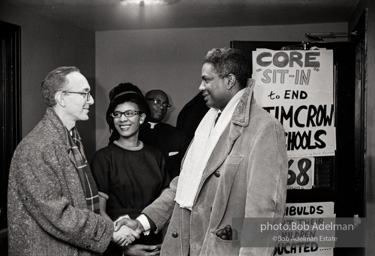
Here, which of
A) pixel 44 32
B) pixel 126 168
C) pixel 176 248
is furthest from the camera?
pixel 44 32

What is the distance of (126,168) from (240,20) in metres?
2.54

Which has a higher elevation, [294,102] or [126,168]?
[294,102]

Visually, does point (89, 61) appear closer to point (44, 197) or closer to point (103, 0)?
point (103, 0)

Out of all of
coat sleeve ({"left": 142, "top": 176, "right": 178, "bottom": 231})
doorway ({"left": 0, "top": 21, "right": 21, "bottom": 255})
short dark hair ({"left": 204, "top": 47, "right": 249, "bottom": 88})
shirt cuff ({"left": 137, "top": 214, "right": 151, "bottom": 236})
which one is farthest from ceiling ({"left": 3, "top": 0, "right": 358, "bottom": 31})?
shirt cuff ({"left": 137, "top": 214, "right": 151, "bottom": 236})

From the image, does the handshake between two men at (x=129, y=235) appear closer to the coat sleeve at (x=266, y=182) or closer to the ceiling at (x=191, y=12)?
the coat sleeve at (x=266, y=182)

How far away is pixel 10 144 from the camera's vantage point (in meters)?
3.64

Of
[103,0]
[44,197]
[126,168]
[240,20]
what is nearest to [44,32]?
[103,0]

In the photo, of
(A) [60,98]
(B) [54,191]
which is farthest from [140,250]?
(A) [60,98]

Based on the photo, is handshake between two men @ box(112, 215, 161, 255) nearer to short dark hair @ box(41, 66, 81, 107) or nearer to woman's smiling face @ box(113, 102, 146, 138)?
woman's smiling face @ box(113, 102, 146, 138)

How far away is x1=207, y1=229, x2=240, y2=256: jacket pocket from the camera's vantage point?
6.89 ft

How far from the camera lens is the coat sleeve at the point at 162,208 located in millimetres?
2502

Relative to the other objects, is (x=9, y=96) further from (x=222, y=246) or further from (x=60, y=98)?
(x=222, y=246)

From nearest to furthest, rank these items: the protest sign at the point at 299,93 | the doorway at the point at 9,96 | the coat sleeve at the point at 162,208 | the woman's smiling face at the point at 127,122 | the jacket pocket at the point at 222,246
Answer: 1. the jacket pocket at the point at 222,246
2. the coat sleeve at the point at 162,208
3. the woman's smiling face at the point at 127,122
4. the protest sign at the point at 299,93
5. the doorway at the point at 9,96

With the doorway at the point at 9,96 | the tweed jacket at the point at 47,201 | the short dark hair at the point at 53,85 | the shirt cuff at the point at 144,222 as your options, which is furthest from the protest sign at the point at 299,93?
the doorway at the point at 9,96
